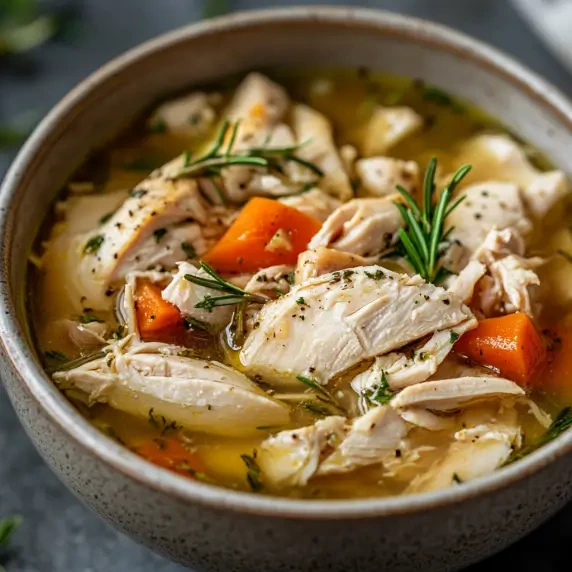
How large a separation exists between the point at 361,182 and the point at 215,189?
1.21 ft

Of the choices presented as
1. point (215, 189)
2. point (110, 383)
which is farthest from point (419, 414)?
point (215, 189)

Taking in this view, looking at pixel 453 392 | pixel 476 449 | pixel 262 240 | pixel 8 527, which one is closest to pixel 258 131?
pixel 262 240

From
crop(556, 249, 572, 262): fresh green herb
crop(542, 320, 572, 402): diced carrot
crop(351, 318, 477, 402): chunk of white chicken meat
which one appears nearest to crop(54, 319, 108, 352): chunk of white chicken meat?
crop(351, 318, 477, 402): chunk of white chicken meat

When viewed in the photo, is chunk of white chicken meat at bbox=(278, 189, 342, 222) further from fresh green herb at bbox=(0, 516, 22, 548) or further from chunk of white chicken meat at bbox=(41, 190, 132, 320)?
fresh green herb at bbox=(0, 516, 22, 548)

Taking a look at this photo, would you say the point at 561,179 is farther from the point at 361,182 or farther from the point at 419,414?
the point at 419,414

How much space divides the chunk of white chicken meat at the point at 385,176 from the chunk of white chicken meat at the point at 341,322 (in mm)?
402

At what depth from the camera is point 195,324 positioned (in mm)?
1954

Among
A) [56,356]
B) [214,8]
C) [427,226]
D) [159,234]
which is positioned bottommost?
[56,356]

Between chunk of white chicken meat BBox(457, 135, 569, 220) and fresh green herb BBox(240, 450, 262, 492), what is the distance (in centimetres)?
95

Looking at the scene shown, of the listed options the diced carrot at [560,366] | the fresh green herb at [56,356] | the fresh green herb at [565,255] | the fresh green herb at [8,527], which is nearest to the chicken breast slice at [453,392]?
the diced carrot at [560,366]

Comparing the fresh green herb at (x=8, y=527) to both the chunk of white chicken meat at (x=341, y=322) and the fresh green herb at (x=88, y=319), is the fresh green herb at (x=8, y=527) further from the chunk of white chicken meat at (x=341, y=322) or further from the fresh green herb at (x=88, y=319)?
the chunk of white chicken meat at (x=341, y=322)

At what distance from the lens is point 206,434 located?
183 centimetres

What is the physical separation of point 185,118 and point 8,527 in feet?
3.54

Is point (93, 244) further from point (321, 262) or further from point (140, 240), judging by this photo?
point (321, 262)
